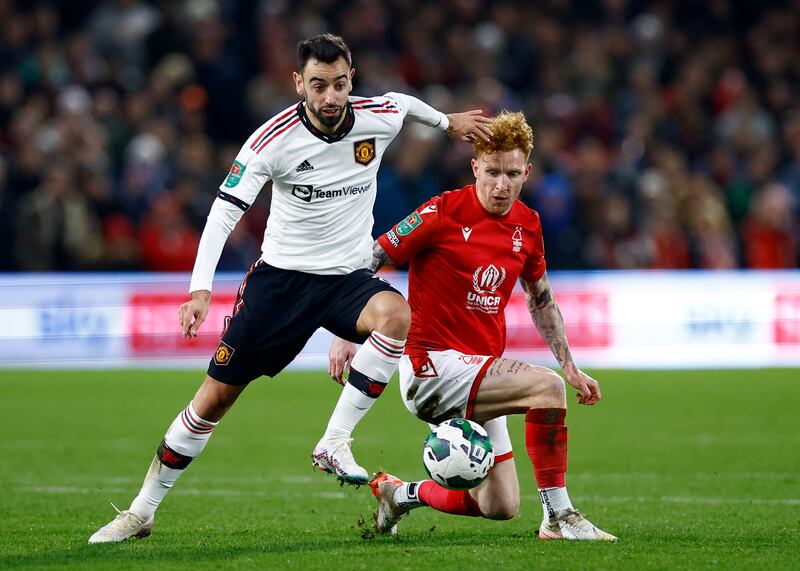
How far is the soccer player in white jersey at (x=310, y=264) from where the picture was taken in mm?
6219

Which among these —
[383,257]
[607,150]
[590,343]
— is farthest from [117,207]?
[383,257]

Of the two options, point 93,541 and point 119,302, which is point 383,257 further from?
point 119,302

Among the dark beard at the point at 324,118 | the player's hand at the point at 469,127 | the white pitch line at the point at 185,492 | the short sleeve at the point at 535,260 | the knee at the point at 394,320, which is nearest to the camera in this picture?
the knee at the point at 394,320

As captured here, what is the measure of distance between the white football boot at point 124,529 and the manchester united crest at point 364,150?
2059 mm

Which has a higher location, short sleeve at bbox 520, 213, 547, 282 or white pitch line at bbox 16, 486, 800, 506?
short sleeve at bbox 520, 213, 547, 282

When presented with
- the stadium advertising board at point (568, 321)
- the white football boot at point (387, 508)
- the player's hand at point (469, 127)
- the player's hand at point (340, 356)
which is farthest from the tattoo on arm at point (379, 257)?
the stadium advertising board at point (568, 321)

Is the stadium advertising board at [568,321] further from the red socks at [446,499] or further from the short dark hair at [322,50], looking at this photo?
the short dark hair at [322,50]

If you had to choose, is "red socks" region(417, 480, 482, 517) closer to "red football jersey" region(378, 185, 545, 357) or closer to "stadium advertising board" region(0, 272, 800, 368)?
"red football jersey" region(378, 185, 545, 357)

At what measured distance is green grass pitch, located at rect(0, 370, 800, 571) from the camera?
609 cm

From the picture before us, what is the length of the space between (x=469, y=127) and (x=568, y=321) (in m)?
9.02

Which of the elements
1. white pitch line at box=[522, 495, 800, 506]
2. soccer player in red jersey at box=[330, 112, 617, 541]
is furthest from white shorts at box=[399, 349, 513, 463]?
white pitch line at box=[522, 495, 800, 506]

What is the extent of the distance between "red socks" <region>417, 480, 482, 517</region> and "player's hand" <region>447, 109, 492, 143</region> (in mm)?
1745

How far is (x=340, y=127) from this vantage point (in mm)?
6395

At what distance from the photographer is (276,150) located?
20.5ft
